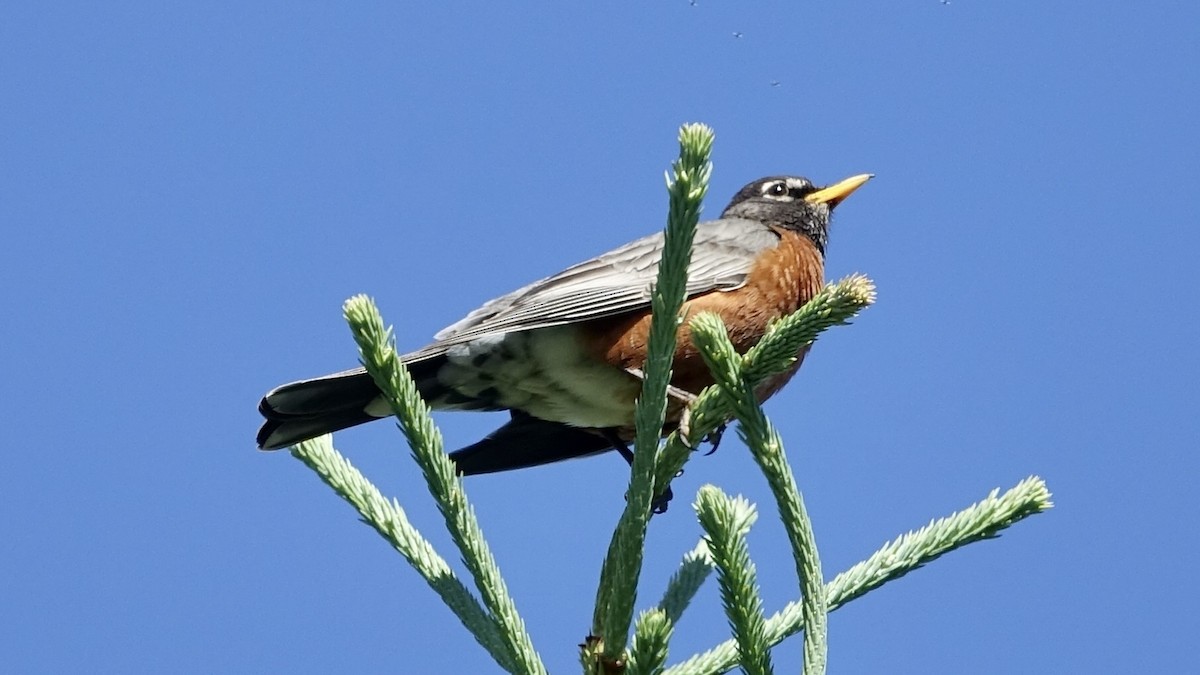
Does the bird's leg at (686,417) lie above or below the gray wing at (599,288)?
below

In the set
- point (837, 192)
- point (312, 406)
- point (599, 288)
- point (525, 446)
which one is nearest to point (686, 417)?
point (312, 406)

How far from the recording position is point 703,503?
65.1 inches

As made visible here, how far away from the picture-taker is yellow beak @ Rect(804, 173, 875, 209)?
531 cm

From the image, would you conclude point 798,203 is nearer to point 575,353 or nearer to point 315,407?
point 575,353

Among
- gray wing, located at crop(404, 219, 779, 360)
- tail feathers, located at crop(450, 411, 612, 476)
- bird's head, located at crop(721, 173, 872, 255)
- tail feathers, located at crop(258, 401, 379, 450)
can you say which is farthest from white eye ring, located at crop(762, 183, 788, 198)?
tail feathers, located at crop(258, 401, 379, 450)

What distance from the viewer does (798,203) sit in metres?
5.41

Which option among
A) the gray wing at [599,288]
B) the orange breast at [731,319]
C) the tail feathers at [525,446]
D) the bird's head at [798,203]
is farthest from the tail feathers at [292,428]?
the bird's head at [798,203]

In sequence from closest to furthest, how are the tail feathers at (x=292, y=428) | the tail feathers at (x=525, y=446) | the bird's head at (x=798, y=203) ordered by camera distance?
the tail feathers at (x=292, y=428) < the tail feathers at (x=525, y=446) < the bird's head at (x=798, y=203)

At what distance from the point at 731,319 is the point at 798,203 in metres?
1.52

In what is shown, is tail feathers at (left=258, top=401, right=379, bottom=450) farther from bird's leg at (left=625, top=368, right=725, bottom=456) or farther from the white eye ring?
the white eye ring

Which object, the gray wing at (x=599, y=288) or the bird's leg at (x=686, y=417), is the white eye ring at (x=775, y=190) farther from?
the bird's leg at (x=686, y=417)

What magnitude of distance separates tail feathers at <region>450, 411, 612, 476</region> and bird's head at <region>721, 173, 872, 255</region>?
4.49ft

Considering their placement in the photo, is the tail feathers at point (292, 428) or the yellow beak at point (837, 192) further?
the yellow beak at point (837, 192)

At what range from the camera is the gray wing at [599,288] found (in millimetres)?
3924
